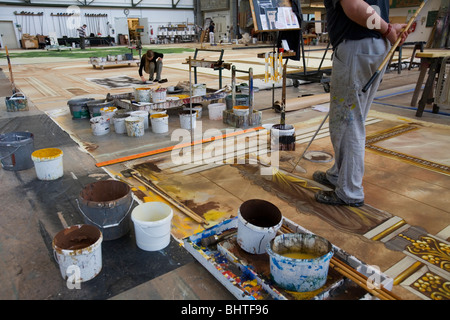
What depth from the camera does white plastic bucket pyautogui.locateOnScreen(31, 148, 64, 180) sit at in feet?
10.4

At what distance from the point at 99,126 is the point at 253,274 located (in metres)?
3.52

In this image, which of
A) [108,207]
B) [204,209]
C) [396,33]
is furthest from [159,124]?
[396,33]

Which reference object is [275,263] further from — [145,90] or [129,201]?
[145,90]

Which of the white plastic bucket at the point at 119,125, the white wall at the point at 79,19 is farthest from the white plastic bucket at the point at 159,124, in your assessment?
the white wall at the point at 79,19

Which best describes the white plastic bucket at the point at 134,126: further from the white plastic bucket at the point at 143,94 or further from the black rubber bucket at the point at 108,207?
the black rubber bucket at the point at 108,207

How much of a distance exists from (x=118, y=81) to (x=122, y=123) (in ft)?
16.9

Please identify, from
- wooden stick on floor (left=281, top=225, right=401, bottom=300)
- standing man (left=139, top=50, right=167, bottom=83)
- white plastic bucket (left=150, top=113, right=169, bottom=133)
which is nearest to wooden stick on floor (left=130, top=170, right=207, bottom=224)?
wooden stick on floor (left=281, top=225, right=401, bottom=300)

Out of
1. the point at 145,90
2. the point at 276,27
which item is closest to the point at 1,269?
the point at 145,90

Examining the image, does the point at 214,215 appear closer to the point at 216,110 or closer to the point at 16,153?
the point at 16,153

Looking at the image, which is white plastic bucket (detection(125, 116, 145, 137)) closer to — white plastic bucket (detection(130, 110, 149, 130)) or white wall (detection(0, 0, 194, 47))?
white plastic bucket (detection(130, 110, 149, 130))

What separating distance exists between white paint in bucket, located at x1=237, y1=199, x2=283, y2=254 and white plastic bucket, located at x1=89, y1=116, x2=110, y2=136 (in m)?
3.14

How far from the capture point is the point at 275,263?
5.98 ft

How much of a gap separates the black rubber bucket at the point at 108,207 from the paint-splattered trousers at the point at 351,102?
1.69 m

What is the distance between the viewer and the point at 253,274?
189 centimetres
